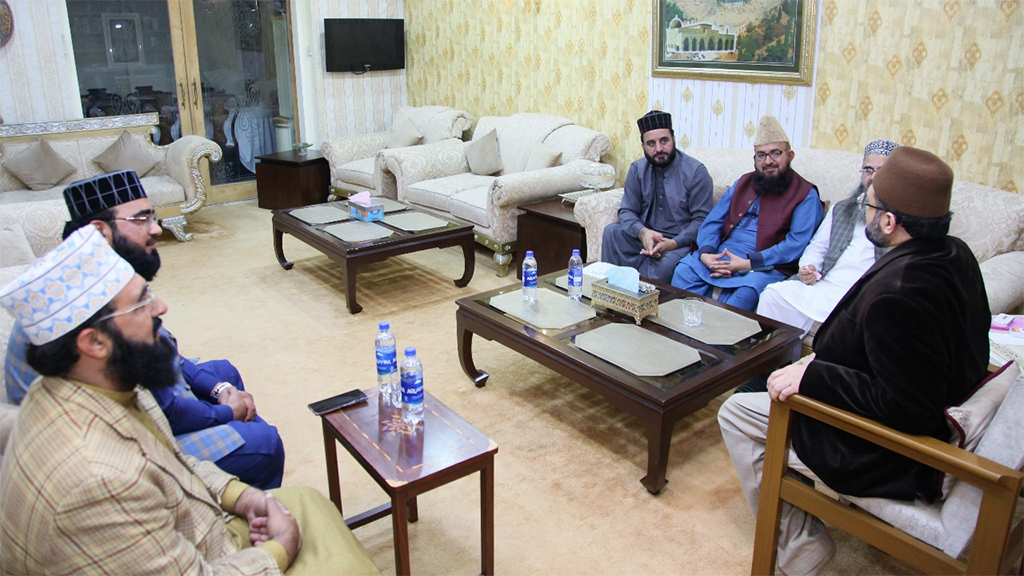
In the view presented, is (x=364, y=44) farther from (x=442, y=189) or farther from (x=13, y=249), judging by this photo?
(x=13, y=249)

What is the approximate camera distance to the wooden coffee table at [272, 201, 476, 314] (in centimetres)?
438

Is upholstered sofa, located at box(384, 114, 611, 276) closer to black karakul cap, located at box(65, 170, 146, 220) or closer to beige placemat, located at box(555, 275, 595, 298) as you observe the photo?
beige placemat, located at box(555, 275, 595, 298)

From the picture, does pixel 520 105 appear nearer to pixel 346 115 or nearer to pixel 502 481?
pixel 346 115

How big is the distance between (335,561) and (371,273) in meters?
3.67

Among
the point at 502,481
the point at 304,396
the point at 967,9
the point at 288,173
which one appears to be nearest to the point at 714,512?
the point at 502,481

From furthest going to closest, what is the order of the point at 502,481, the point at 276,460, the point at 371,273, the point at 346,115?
the point at 346,115 < the point at 371,273 < the point at 502,481 < the point at 276,460

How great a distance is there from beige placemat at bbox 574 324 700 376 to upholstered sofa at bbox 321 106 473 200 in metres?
3.78

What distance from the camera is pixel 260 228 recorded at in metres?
6.41

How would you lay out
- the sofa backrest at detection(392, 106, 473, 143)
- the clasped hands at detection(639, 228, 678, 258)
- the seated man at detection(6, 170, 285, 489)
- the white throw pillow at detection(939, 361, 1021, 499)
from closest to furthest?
1. the white throw pillow at detection(939, 361, 1021, 499)
2. the seated man at detection(6, 170, 285, 489)
3. the clasped hands at detection(639, 228, 678, 258)
4. the sofa backrest at detection(392, 106, 473, 143)

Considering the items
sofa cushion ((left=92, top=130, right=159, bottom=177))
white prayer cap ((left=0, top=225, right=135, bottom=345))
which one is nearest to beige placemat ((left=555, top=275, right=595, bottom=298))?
white prayer cap ((left=0, top=225, right=135, bottom=345))

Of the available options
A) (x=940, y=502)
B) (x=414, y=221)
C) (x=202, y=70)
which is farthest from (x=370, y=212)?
(x=940, y=502)

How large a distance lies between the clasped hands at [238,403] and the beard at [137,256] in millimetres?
453

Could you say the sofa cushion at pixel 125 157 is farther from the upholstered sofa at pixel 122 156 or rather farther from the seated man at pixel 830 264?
the seated man at pixel 830 264

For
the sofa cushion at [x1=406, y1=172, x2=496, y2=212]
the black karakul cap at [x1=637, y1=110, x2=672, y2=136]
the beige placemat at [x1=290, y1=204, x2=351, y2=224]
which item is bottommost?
the beige placemat at [x1=290, y1=204, x2=351, y2=224]
